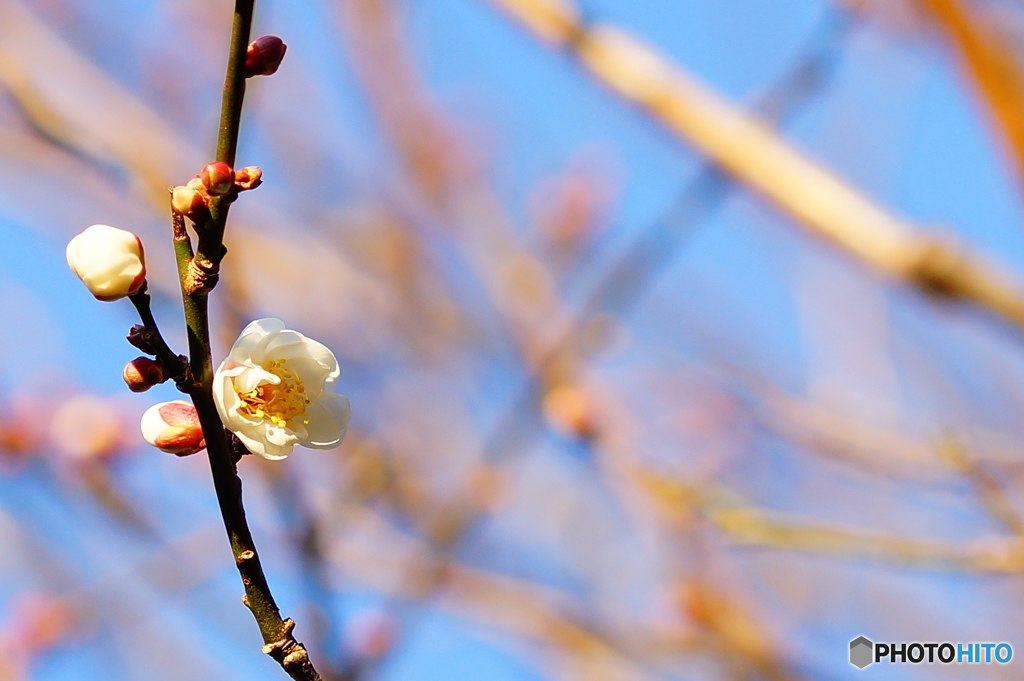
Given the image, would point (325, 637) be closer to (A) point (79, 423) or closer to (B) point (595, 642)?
(B) point (595, 642)

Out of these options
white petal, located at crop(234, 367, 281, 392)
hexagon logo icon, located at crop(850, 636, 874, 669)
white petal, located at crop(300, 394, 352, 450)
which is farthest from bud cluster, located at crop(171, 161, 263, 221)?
hexagon logo icon, located at crop(850, 636, 874, 669)

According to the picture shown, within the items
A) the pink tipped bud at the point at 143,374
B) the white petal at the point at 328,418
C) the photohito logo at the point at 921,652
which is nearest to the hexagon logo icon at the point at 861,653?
the photohito logo at the point at 921,652

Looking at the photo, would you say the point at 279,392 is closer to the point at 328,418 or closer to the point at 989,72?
the point at 328,418

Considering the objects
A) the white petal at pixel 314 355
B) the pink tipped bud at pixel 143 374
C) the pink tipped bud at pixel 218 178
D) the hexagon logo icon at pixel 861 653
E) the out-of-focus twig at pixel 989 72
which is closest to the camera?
the pink tipped bud at pixel 218 178

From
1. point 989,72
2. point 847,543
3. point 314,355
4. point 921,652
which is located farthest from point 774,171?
point 921,652

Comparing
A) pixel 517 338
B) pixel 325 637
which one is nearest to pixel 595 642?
pixel 325 637

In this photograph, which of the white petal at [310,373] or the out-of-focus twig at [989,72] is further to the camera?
the out-of-focus twig at [989,72]

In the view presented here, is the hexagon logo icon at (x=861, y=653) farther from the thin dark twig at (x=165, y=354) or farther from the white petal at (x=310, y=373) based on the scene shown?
the thin dark twig at (x=165, y=354)
